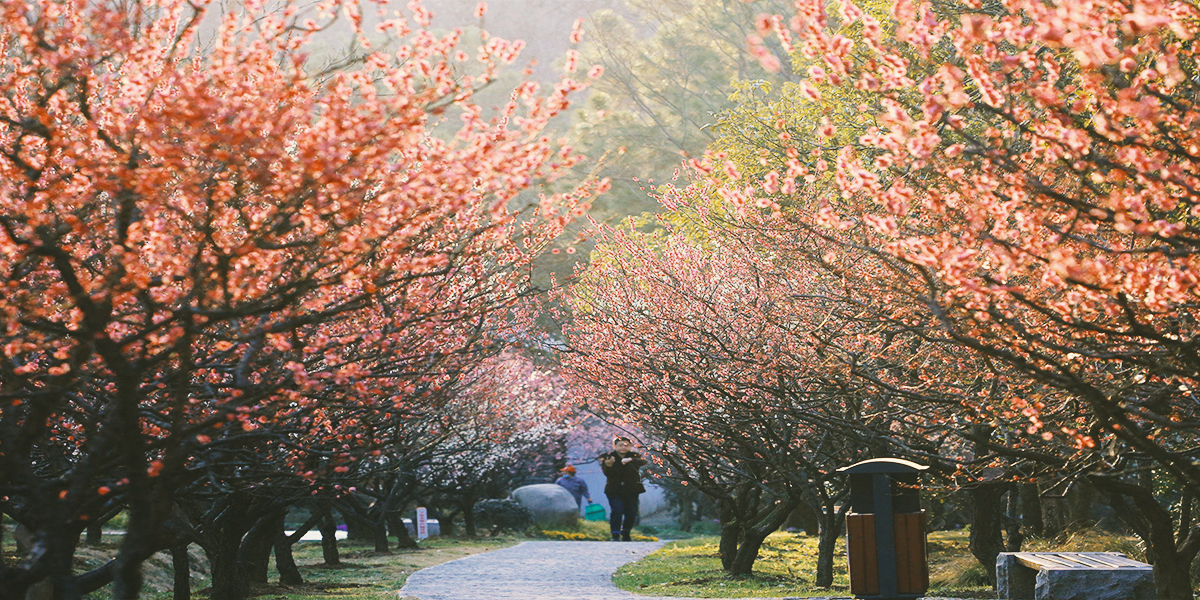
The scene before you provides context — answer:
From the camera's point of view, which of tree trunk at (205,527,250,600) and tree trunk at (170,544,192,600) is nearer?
tree trunk at (170,544,192,600)

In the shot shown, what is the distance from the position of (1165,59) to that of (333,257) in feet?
13.3

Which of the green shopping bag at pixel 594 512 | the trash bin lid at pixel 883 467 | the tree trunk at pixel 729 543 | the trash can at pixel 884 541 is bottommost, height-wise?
the green shopping bag at pixel 594 512

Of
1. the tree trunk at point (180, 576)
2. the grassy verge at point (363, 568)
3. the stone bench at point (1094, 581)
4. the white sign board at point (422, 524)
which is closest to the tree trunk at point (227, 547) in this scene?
the tree trunk at point (180, 576)

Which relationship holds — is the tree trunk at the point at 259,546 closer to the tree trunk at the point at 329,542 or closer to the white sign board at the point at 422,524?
the tree trunk at the point at 329,542

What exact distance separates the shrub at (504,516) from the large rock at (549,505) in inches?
10.0

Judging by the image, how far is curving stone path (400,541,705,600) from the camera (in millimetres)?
13445

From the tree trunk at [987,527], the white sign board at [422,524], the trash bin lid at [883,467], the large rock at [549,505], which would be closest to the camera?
the trash bin lid at [883,467]

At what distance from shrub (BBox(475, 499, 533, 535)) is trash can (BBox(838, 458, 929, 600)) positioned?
1985cm

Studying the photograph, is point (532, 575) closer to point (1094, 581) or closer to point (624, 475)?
point (624, 475)

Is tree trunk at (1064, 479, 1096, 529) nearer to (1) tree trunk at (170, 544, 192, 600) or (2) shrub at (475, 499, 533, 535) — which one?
(1) tree trunk at (170, 544, 192, 600)

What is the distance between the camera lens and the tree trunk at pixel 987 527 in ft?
39.4

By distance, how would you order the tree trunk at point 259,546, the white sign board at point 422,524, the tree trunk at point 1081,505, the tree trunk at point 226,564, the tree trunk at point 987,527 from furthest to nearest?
the white sign board at point 422,524 → the tree trunk at point 1081,505 → the tree trunk at point 259,546 → the tree trunk at point 226,564 → the tree trunk at point 987,527

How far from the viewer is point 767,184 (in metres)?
6.43

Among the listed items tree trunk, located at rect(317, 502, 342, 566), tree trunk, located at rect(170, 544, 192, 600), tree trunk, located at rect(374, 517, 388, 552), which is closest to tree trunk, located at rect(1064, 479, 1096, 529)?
tree trunk, located at rect(170, 544, 192, 600)
